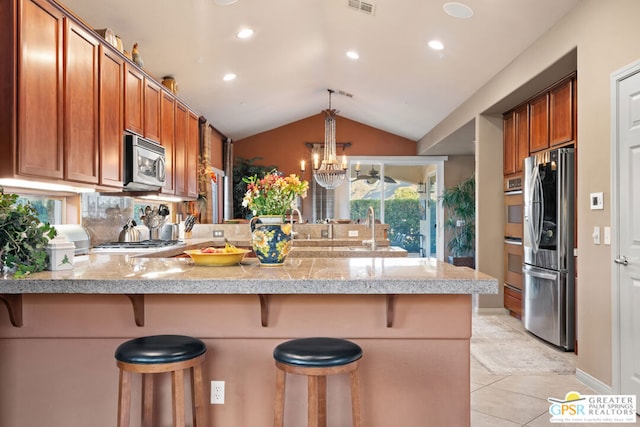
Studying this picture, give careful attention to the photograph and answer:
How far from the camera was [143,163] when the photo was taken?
3.76 m

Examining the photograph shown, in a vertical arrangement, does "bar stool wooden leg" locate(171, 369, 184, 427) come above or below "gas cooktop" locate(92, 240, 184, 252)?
below

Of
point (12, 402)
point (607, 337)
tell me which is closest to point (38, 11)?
point (12, 402)

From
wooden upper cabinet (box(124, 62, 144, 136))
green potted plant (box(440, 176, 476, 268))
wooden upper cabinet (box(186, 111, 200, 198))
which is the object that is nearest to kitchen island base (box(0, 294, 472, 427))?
wooden upper cabinet (box(124, 62, 144, 136))

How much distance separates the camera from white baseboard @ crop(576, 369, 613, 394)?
120 inches

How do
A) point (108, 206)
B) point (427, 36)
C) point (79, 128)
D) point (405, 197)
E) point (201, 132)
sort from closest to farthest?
1. point (79, 128)
2. point (108, 206)
3. point (427, 36)
4. point (201, 132)
5. point (405, 197)

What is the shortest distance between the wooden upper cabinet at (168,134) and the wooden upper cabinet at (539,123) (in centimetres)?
361

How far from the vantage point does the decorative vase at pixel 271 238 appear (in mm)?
2262

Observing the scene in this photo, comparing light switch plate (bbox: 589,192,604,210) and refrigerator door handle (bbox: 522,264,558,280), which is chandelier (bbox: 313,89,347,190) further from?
light switch plate (bbox: 589,192,604,210)

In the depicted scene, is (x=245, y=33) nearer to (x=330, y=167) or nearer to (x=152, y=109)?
(x=152, y=109)

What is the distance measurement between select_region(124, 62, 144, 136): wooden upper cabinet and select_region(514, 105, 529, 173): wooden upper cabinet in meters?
3.82

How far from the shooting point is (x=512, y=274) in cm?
546

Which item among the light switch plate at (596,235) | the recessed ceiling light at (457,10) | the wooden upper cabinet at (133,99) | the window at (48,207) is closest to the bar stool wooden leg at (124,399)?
the window at (48,207)

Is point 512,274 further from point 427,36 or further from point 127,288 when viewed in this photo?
point 127,288

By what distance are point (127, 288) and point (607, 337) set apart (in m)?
2.85
